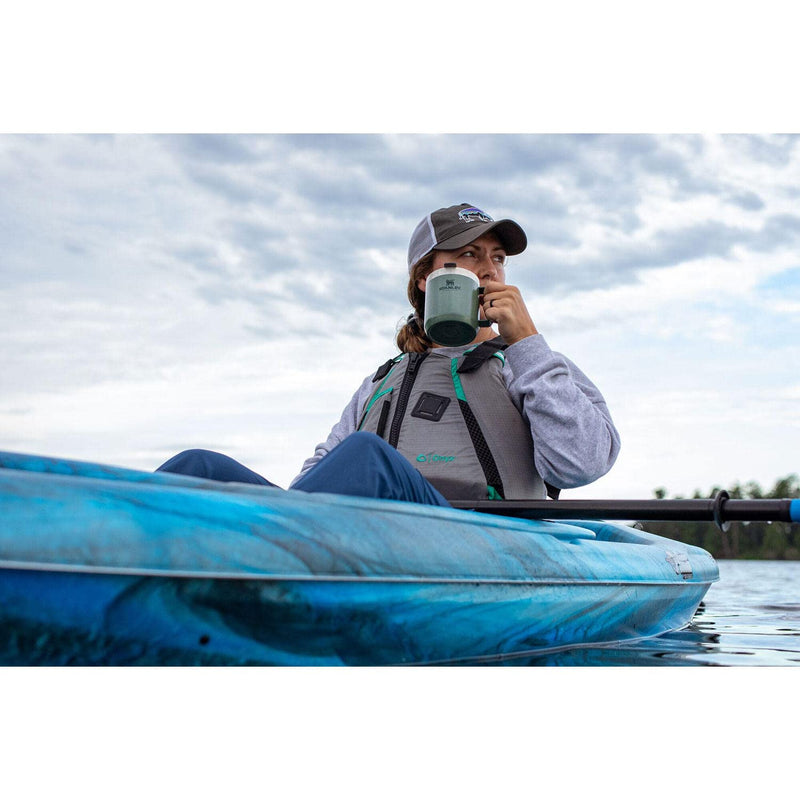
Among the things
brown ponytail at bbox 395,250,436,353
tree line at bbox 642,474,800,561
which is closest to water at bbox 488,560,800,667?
brown ponytail at bbox 395,250,436,353

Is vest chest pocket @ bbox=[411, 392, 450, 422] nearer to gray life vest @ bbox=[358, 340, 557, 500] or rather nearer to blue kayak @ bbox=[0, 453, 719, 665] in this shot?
gray life vest @ bbox=[358, 340, 557, 500]

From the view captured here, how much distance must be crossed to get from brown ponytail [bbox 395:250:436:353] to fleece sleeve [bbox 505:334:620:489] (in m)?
0.65

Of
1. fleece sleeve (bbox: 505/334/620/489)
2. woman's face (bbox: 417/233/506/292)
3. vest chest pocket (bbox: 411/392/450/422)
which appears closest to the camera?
fleece sleeve (bbox: 505/334/620/489)

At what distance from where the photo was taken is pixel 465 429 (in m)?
3.16

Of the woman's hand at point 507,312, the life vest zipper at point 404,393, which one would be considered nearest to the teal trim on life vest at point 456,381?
the life vest zipper at point 404,393

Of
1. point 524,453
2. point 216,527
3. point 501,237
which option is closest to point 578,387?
point 524,453

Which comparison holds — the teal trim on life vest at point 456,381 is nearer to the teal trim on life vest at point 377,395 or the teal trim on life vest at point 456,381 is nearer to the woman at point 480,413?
the woman at point 480,413

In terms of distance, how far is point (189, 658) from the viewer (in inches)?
76.0

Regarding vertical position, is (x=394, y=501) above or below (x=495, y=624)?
above

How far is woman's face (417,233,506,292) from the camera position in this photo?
3510mm

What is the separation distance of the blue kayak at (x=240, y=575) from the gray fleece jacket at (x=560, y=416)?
42 cm

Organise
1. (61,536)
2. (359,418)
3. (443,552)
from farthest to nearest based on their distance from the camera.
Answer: (359,418) → (443,552) → (61,536)

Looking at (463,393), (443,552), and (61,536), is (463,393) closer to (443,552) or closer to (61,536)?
(443,552)

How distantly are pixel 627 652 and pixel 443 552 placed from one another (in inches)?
49.1
